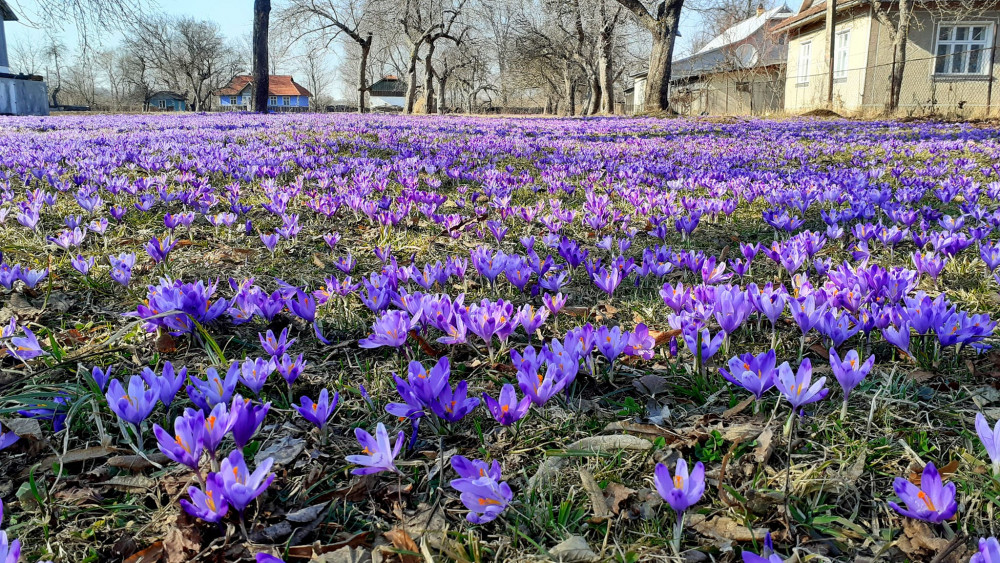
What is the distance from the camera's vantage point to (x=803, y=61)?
29.8 meters

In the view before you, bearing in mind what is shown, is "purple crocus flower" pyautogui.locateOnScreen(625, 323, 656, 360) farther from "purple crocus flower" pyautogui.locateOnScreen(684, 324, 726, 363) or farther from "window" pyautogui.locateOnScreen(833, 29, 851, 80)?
"window" pyautogui.locateOnScreen(833, 29, 851, 80)

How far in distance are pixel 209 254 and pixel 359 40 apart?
34.9 m

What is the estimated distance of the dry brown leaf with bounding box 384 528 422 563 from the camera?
1.08m

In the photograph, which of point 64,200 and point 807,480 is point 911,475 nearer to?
point 807,480

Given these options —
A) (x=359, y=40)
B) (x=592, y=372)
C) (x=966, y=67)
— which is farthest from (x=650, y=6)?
(x=592, y=372)

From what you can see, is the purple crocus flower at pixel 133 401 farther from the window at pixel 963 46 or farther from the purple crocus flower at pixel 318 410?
the window at pixel 963 46

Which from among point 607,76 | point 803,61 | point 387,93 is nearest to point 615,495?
point 607,76

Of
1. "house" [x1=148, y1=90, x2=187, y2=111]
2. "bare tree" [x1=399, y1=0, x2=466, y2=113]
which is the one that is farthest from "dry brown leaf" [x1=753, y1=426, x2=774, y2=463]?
"house" [x1=148, y1=90, x2=187, y2=111]

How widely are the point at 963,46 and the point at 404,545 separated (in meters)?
30.8

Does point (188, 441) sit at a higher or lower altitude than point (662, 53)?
lower

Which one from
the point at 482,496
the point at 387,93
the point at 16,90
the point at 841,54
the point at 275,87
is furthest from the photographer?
the point at 387,93

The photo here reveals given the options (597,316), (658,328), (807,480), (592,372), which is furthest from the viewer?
(597,316)

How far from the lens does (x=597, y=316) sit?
233 cm

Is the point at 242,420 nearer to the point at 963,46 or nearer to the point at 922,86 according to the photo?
the point at 922,86
